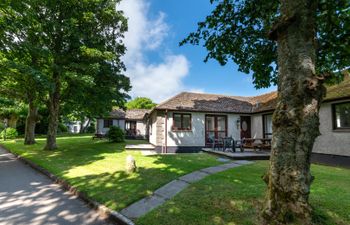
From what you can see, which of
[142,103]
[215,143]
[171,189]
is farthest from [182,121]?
[142,103]

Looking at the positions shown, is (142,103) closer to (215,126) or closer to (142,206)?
(215,126)

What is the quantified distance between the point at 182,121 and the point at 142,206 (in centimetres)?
1114

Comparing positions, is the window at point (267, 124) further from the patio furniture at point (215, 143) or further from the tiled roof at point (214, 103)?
the patio furniture at point (215, 143)

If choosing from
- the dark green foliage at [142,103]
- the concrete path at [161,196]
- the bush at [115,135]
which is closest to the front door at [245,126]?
the concrete path at [161,196]

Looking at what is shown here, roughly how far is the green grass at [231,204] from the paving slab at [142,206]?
21 cm

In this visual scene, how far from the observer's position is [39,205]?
5344mm

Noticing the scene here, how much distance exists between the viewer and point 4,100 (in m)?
27.6

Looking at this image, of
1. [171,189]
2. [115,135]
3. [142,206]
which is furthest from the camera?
[115,135]

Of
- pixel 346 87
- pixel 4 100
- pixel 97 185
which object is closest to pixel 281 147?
pixel 97 185

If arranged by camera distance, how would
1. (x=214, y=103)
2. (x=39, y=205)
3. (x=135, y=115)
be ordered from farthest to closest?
1. (x=135, y=115)
2. (x=214, y=103)
3. (x=39, y=205)

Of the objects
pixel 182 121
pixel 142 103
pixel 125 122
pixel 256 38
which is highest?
pixel 142 103

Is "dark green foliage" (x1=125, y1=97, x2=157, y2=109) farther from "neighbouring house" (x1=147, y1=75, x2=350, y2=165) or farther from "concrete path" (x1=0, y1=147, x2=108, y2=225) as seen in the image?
"concrete path" (x1=0, y1=147, x2=108, y2=225)

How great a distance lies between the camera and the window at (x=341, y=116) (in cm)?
1003

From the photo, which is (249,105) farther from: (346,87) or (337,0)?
(337,0)
